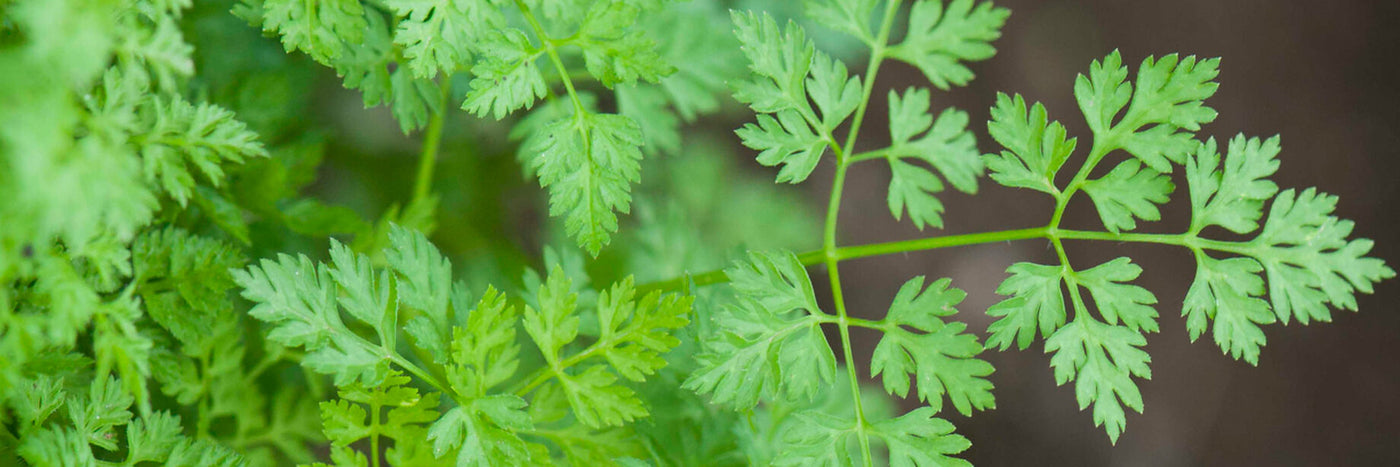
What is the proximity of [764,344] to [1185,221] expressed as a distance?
160 centimetres

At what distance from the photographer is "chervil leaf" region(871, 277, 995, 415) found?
1.20 m

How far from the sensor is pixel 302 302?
1.16 m

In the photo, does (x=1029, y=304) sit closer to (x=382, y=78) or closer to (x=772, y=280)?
(x=772, y=280)

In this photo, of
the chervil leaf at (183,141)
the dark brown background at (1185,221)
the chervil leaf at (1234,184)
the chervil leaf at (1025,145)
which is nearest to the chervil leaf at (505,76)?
the chervil leaf at (183,141)

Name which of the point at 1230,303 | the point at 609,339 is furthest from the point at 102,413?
the point at 1230,303

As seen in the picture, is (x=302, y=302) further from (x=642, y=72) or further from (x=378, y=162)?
(x=378, y=162)

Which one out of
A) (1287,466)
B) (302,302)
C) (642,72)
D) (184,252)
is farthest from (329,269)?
(1287,466)

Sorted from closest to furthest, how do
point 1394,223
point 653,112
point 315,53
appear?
point 315,53, point 653,112, point 1394,223

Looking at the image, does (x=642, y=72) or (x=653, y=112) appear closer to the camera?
(x=642, y=72)

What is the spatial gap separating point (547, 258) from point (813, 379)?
1.44 ft

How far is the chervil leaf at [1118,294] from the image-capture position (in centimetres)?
121

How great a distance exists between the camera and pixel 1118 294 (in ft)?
4.01

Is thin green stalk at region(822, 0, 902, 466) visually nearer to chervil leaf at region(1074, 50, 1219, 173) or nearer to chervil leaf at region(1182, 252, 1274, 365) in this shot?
chervil leaf at region(1074, 50, 1219, 173)

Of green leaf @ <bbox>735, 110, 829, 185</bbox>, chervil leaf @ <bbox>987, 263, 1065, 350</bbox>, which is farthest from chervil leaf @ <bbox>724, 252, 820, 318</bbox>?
chervil leaf @ <bbox>987, 263, 1065, 350</bbox>
